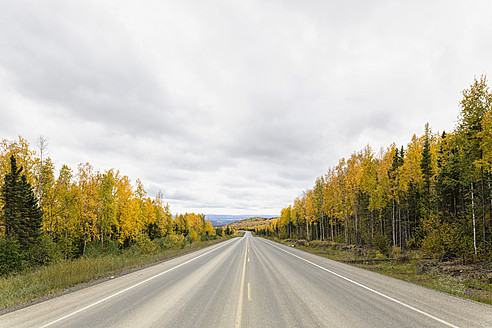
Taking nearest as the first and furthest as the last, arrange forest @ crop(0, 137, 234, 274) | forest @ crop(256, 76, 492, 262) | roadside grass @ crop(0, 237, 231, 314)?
roadside grass @ crop(0, 237, 231, 314)
forest @ crop(256, 76, 492, 262)
forest @ crop(0, 137, 234, 274)

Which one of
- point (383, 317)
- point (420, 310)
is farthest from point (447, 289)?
point (383, 317)

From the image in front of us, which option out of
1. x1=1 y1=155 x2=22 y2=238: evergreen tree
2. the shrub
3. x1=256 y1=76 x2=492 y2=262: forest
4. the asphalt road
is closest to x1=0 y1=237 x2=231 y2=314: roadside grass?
the asphalt road

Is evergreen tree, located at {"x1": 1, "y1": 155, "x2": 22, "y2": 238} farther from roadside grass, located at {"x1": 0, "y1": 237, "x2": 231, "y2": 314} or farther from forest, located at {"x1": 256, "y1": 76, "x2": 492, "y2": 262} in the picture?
forest, located at {"x1": 256, "y1": 76, "x2": 492, "y2": 262}

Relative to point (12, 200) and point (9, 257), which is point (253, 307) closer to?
point (9, 257)

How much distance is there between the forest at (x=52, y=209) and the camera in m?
20.7

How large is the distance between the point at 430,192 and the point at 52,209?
159ft

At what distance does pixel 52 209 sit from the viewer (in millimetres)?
25547

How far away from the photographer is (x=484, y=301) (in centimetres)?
795

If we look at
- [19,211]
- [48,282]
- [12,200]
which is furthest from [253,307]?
[12,200]

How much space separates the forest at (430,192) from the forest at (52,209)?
32106mm

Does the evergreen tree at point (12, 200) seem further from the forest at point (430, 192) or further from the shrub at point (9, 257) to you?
the forest at point (430, 192)

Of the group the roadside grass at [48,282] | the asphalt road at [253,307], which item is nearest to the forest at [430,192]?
the asphalt road at [253,307]

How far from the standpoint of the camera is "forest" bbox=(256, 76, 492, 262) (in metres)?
15.8

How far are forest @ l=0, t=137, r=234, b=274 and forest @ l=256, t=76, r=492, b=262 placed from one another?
32.1 m
